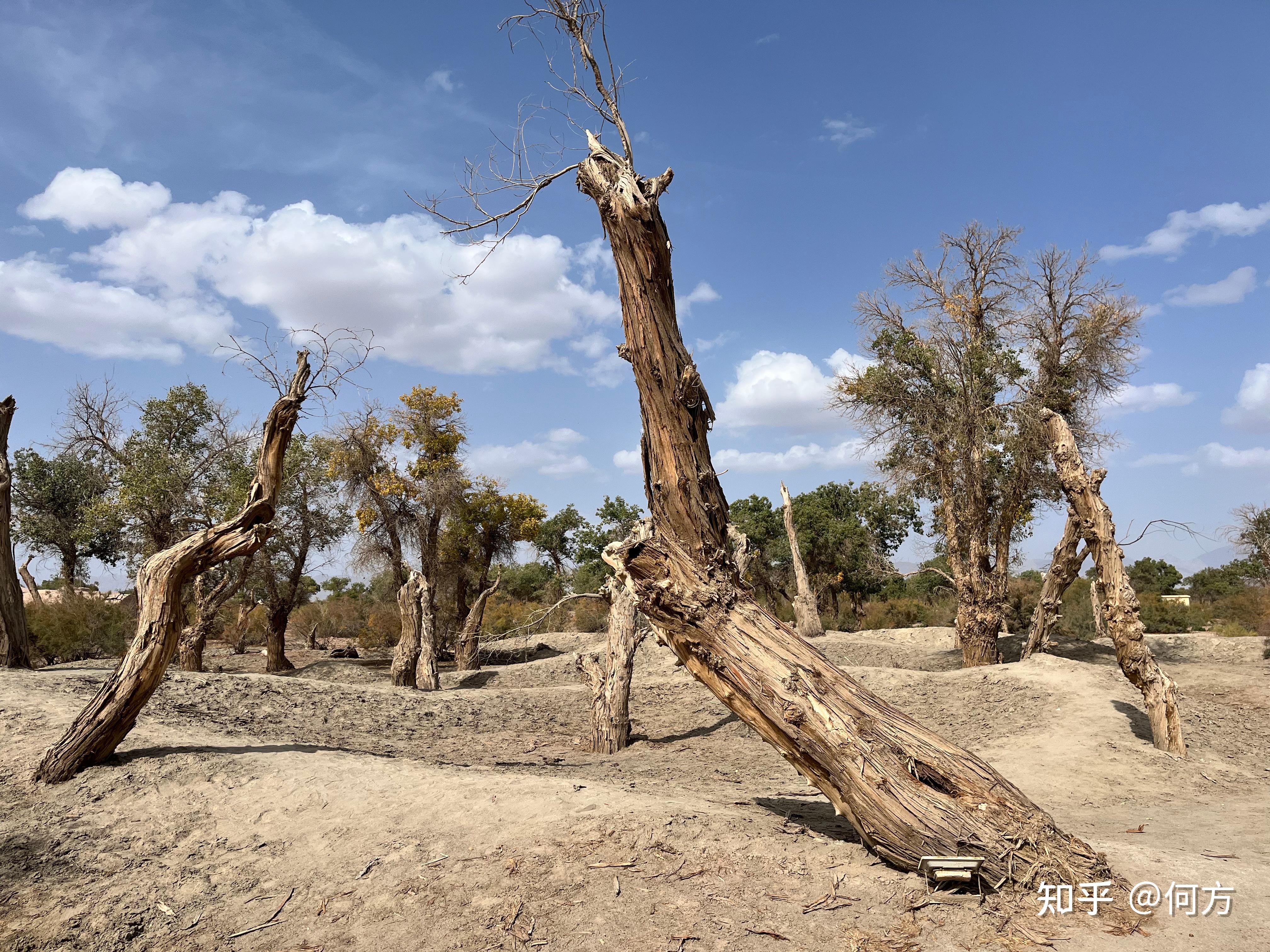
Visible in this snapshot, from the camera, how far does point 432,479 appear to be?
63.2ft

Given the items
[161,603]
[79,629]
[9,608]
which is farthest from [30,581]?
[161,603]

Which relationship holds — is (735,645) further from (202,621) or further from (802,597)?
(802,597)

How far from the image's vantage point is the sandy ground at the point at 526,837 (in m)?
3.62

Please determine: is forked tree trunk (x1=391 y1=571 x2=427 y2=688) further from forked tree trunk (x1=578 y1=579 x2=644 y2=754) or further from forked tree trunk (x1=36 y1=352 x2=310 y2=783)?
forked tree trunk (x1=36 y1=352 x2=310 y2=783)

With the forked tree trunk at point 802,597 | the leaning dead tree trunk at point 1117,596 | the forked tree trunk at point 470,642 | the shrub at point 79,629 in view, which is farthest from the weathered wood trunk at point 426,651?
the leaning dead tree trunk at point 1117,596

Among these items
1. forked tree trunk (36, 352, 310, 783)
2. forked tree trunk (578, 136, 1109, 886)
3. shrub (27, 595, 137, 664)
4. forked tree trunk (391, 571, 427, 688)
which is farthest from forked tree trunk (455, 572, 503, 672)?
forked tree trunk (578, 136, 1109, 886)

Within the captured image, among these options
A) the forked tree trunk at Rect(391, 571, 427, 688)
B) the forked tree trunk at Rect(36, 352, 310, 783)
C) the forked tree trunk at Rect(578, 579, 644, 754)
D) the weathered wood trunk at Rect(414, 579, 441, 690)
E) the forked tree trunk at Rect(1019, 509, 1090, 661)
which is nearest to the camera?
the forked tree trunk at Rect(36, 352, 310, 783)

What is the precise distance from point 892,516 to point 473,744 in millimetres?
17574

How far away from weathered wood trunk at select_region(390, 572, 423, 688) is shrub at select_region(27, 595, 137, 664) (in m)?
6.93

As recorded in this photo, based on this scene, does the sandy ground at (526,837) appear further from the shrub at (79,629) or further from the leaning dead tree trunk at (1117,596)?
the shrub at (79,629)

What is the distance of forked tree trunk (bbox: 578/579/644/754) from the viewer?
29.1ft

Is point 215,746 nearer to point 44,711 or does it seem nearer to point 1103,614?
point 44,711

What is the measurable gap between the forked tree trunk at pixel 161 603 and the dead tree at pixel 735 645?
383 centimetres

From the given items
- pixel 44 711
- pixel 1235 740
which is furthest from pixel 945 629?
pixel 44 711
